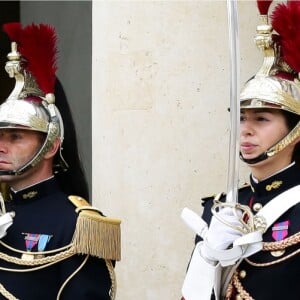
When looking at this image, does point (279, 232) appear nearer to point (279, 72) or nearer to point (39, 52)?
point (279, 72)

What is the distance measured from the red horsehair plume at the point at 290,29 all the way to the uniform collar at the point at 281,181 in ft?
1.03

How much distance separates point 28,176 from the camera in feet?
11.0

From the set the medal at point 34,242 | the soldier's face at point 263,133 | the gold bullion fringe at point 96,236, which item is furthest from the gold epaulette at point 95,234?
the soldier's face at point 263,133

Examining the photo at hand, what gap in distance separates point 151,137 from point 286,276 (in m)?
1.57

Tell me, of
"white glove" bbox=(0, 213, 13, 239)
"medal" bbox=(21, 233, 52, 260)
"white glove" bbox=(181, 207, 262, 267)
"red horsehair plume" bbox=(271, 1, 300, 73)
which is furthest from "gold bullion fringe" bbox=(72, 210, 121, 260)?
"red horsehair plume" bbox=(271, 1, 300, 73)

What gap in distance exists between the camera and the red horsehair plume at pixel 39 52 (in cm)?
346

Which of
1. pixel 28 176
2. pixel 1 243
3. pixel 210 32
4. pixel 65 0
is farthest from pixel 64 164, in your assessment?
pixel 65 0

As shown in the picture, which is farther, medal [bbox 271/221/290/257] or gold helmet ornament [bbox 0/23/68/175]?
gold helmet ornament [bbox 0/23/68/175]

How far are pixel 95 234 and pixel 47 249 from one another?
17cm

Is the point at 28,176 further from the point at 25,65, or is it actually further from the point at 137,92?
the point at 137,92

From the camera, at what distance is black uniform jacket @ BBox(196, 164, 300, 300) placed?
2.84 metres

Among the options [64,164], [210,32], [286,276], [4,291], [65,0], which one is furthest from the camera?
[65,0]

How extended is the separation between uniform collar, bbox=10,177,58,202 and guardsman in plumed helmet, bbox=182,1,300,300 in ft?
1.84

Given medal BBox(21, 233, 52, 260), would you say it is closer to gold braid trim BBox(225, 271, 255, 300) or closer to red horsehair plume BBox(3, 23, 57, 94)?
red horsehair plume BBox(3, 23, 57, 94)
